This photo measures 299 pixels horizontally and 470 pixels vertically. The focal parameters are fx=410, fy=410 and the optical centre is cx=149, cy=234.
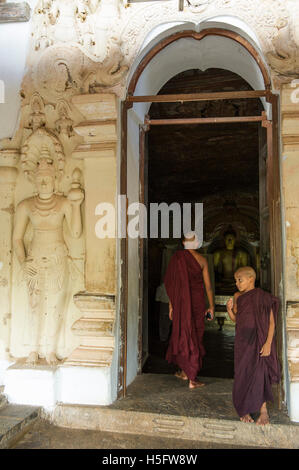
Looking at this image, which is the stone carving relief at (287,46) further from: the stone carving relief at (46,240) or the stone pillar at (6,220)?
the stone pillar at (6,220)

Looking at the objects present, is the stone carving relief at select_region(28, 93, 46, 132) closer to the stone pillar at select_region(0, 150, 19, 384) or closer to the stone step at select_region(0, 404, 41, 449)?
the stone pillar at select_region(0, 150, 19, 384)

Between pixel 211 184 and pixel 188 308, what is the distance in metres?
6.59

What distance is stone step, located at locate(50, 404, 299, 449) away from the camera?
3.36 metres

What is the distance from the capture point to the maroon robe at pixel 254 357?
11.3 feet

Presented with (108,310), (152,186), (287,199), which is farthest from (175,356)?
(152,186)

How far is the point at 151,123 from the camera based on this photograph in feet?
15.5

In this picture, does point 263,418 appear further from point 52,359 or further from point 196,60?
point 196,60

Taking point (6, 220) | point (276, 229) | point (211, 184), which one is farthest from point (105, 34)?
point (211, 184)

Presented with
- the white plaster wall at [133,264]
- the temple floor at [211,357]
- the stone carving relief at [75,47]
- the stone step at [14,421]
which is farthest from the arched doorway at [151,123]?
the stone step at [14,421]

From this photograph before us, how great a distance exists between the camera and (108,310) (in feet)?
12.9

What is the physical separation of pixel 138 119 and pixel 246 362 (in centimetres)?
289

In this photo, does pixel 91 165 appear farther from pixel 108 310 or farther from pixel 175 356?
pixel 175 356

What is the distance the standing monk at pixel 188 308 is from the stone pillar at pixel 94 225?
86cm

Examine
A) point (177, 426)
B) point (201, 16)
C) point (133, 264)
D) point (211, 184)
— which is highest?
point (201, 16)
